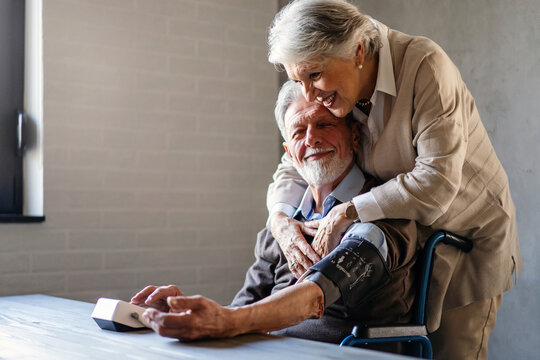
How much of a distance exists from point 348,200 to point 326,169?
124mm

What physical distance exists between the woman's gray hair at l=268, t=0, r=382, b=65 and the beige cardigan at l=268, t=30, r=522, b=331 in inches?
5.8

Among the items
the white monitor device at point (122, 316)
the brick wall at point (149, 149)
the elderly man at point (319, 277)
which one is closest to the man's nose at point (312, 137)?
the elderly man at point (319, 277)

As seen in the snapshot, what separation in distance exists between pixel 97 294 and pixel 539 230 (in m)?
2.25

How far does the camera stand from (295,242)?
2012 millimetres

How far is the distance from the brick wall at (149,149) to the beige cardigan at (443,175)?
1.87 metres

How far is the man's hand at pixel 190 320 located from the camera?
1.31m

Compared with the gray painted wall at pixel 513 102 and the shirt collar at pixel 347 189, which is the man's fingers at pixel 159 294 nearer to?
the shirt collar at pixel 347 189

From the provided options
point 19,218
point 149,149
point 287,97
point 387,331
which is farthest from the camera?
point 149,149

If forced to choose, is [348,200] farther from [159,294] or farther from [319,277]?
[159,294]

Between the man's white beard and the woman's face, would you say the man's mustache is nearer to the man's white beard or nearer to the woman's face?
the man's white beard

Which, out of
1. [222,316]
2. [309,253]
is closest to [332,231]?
[309,253]

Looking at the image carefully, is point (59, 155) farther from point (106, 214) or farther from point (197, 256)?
point (197, 256)

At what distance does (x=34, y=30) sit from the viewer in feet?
11.5

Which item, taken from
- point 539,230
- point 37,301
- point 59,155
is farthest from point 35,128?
point 539,230
